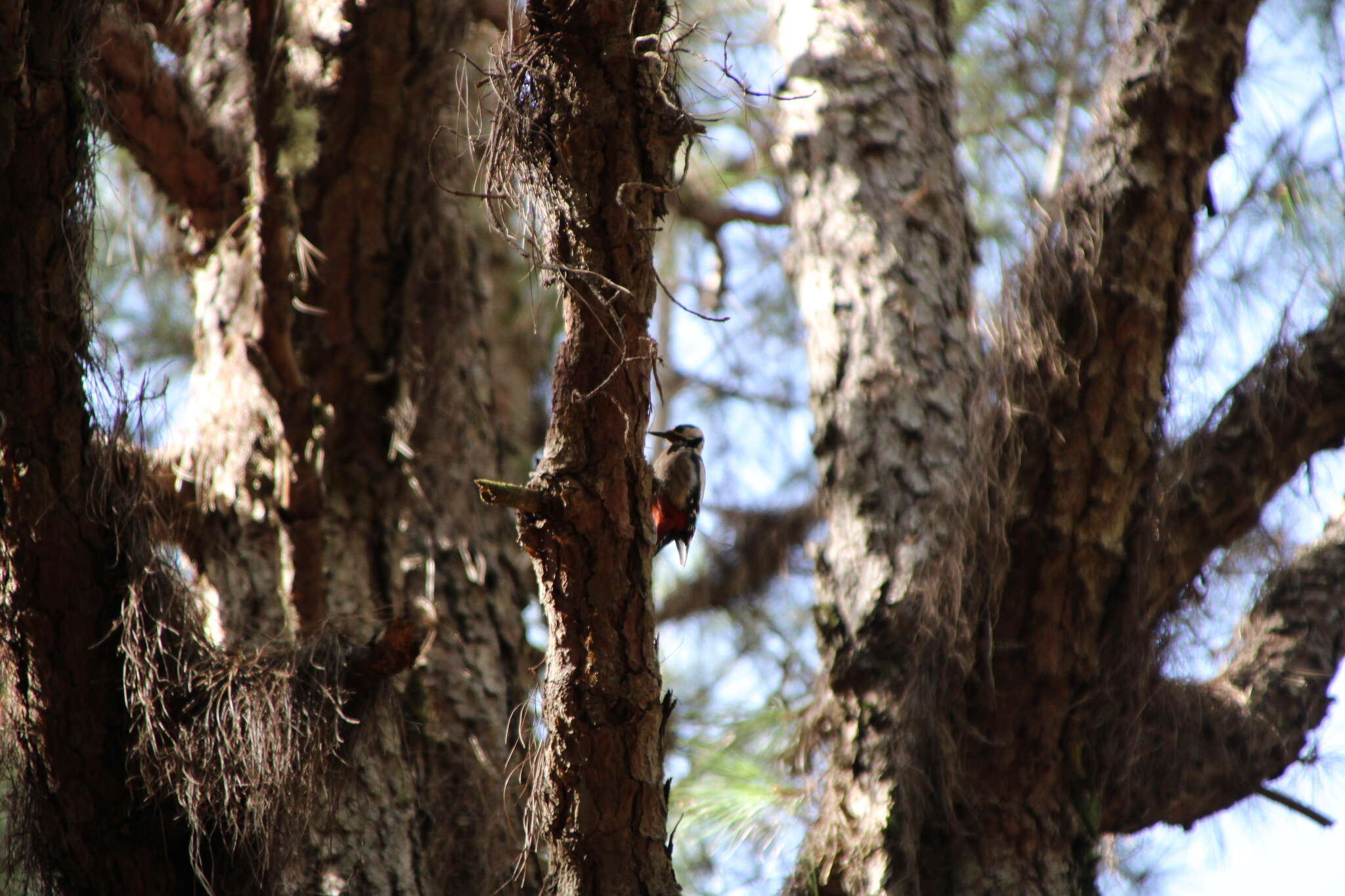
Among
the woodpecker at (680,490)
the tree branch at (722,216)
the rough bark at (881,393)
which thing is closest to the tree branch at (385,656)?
the rough bark at (881,393)

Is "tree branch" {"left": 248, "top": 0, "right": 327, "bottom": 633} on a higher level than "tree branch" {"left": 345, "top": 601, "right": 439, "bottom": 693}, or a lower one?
higher

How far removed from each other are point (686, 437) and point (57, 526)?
9.27 ft

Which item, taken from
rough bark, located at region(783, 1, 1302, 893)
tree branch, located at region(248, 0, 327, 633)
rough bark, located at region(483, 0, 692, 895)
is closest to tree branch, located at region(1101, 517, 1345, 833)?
rough bark, located at region(783, 1, 1302, 893)

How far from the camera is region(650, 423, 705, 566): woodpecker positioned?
13.8 ft

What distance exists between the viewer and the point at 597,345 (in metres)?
1.66

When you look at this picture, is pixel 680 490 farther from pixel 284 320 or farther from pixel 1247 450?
pixel 1247 450

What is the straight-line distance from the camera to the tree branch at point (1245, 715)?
7.68 feet

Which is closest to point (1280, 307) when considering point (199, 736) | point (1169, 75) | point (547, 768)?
point (1169, 75)

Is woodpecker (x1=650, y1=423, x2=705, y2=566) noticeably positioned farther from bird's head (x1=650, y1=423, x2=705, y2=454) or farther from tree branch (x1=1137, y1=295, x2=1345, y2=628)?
tree branch (x1=1137, y1=295, x2=1345, y2=628)

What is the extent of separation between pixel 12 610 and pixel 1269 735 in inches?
95.7

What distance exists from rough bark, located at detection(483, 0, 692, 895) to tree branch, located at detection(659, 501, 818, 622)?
8.13 feet

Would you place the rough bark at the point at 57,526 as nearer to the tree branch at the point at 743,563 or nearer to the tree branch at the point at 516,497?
the tree branch at the point at 516,497

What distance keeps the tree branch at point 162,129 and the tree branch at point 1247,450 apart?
2.39 meters

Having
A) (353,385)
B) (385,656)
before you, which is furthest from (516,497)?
(353,385)
